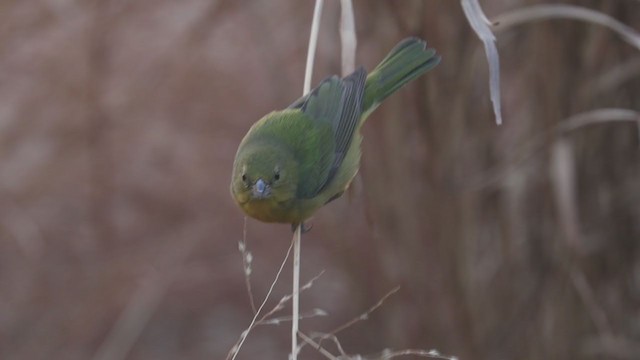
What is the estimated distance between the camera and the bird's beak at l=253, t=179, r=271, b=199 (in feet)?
9.42

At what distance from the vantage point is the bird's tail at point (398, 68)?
333 centimetres

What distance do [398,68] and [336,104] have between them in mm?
256

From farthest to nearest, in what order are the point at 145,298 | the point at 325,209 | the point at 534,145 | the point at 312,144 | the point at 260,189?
the point at 145,298, the point at 325,209, the point at 534,145, the point at 312,144, the point at 260,189

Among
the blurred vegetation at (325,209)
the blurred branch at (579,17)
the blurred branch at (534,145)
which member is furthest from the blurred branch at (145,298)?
the blurred branch at (579,17)

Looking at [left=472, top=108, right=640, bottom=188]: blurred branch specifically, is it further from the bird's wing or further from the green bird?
the bird's wing

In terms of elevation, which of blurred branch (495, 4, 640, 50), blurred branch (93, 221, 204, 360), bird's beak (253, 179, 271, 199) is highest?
blurred branch (495, 4, 640, 50)

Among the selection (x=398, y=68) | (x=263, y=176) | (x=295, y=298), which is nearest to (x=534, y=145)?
(x=398, y=68)

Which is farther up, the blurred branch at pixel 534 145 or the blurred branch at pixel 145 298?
the blurred branch at pixel 534 145

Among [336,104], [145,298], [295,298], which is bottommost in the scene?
[145,298]

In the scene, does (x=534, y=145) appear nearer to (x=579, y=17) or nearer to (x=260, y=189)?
(x=579, y=17)

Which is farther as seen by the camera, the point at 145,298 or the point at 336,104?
the point at 145,298

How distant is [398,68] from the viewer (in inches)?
132

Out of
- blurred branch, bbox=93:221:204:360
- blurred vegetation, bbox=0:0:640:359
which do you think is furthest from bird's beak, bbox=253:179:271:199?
blurred branch, bbox=93:221:204:360

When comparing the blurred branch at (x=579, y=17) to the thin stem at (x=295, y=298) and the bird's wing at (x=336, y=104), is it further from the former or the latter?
the thin stem at (x=295, y=298)
